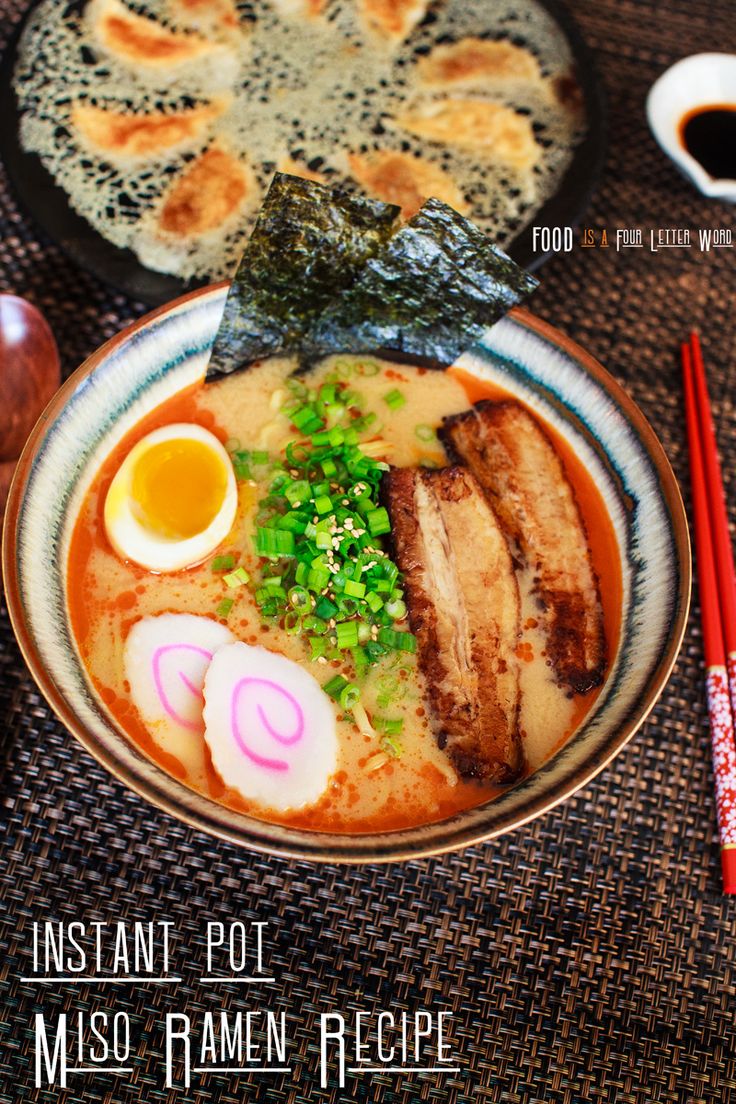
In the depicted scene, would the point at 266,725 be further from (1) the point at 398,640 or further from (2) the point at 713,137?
(2) the point at 713,137

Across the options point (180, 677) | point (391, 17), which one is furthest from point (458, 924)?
point (391, 17)

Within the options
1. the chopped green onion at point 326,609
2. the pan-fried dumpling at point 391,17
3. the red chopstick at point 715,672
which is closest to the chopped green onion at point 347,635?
the chopped green onion at point 326,609

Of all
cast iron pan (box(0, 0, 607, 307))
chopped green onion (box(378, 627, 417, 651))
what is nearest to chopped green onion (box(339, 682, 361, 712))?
chopped green onion (box(378, 627, 417, 651))

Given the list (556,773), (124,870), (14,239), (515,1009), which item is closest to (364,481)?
(556,773)

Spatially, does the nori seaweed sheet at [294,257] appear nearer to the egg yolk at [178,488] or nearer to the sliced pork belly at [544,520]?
the egg yolk at [178,488]

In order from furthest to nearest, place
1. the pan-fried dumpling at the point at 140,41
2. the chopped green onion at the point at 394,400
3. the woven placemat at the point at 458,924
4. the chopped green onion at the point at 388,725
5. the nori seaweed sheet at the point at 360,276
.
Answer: the pan-fried dumpling at the point at 140,41 → the chopped green onion at the point at 394,400 → the nori seaweed sheet at the point at 360,276 → the chopped green onion at the point at 388,725 → the woven placemat at the point at 458,924

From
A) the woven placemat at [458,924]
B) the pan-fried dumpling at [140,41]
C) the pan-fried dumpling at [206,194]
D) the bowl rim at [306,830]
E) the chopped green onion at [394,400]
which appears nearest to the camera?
the bowl rim at [306,830]

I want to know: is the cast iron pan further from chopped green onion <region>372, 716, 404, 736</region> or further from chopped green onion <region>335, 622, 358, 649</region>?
chopped green onion <region>372, 716, 404, 736</region>
